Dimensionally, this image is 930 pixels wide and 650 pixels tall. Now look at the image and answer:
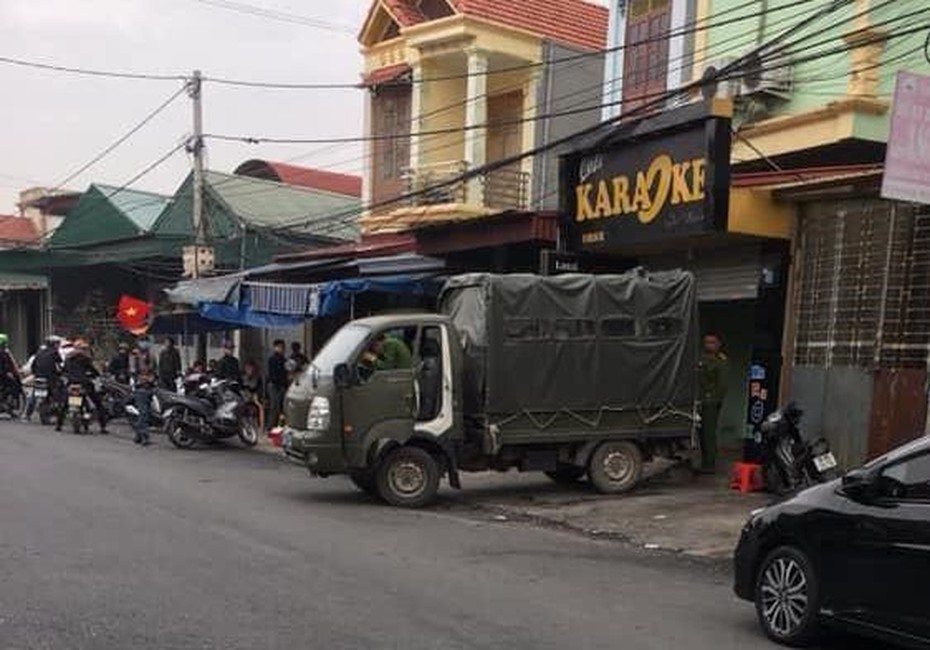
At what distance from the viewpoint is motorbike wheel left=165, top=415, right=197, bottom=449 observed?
1781cm

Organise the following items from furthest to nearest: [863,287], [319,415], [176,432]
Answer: [176,432], [863,287], [319,415]

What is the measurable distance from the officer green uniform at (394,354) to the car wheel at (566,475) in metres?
2.29

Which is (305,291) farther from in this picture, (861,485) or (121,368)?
(861,485)

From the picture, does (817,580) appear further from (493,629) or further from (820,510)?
(493,629)

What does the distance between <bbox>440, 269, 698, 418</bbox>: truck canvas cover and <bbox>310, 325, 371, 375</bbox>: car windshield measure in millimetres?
1237

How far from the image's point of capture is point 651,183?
14.8 meters

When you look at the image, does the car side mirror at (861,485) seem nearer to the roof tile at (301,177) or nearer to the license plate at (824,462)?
the license plate at (824,462)

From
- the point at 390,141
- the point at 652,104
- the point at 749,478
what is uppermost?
the point at 390,141

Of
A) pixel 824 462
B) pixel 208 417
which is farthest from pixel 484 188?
pixel 824 462

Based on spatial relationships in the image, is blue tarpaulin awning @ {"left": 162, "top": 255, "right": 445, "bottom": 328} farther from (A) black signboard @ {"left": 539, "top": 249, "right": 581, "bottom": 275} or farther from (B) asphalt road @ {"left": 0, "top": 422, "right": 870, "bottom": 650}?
(B) asphalt road @ {"left": 0, "top": 422, "right": 870, "bottom": 650}

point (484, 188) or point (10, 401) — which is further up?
point (484, 188)

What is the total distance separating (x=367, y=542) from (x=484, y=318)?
363 cm

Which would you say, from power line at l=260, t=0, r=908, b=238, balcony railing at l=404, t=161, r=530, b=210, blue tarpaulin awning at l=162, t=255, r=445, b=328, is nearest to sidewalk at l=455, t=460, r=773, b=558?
power line at l=260, t=0, r=908, b=238

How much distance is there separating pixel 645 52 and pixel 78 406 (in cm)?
1139
